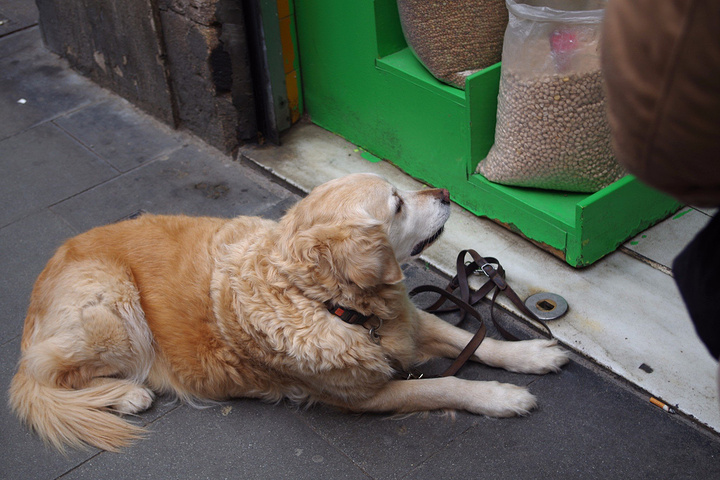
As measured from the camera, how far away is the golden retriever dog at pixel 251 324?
218cm

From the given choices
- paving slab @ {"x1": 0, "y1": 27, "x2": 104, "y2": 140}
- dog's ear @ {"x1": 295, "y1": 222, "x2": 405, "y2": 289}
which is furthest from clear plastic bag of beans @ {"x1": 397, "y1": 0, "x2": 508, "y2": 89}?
paving slab @ {"x1": 0, "y1": 27, "x2": 104, "y2": 140}

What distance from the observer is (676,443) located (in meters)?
2.15

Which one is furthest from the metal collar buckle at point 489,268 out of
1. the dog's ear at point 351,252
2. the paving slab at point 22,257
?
the paving slab at point 22,257

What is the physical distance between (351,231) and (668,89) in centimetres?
139

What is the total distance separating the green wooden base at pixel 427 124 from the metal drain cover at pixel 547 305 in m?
0.23

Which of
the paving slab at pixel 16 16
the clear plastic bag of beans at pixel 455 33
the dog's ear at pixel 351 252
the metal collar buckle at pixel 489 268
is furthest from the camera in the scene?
the paving slab at pixel 16 16

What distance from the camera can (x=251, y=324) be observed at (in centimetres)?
229

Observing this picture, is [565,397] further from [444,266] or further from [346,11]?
[346,11]

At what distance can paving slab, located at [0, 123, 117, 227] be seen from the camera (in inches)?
148

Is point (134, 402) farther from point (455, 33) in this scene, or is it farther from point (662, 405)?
point (455, 33)

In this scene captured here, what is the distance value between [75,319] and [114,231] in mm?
421

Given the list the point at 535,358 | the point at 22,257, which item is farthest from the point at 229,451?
the point at 22,257

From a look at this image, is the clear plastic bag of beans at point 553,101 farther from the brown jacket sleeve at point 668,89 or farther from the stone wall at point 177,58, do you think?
the brown jacket sleeve at point 668,89

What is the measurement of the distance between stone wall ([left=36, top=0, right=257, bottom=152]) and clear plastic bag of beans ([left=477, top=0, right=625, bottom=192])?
167 centimetres
